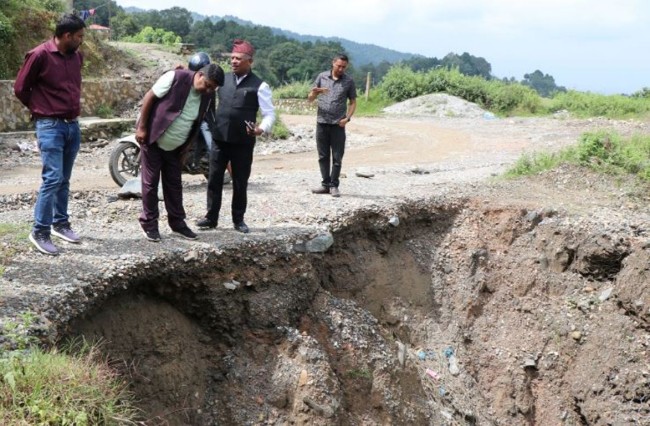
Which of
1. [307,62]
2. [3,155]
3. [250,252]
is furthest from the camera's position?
[307,62]

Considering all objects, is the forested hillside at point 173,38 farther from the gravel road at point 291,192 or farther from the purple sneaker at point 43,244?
the purple sneaker at point 43,244

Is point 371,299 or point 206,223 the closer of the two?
point 206,223

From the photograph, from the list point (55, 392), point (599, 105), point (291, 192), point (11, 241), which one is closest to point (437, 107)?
point (599, 105)

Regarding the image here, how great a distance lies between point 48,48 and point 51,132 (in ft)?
2.17

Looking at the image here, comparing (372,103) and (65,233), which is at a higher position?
(372,103)

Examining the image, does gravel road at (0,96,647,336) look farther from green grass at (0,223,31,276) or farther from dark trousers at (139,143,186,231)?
dark trousers at (139,143,186,231)

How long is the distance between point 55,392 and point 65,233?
2.45 m

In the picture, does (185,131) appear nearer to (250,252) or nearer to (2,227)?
(250,252)

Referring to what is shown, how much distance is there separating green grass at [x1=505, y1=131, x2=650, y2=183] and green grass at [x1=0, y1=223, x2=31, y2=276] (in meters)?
6.82

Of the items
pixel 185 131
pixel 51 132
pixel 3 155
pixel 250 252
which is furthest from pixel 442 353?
pixel 3 155

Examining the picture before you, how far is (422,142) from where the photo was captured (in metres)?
15.8

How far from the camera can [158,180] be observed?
5.88 meters

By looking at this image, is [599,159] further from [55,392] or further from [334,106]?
[55,392]

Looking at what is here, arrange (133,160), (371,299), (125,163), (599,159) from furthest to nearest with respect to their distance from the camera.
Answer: (599,159) → (125,163) → (133,160) → (371,299)
